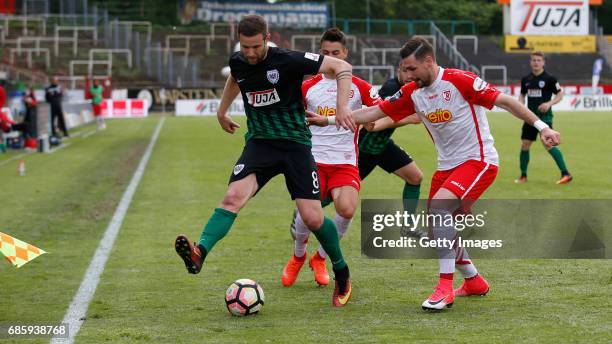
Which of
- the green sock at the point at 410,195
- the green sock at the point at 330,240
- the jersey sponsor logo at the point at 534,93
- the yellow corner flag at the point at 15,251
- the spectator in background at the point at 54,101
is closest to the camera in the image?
the yellow corner flag at the point at 15,251

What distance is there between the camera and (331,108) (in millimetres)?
8695

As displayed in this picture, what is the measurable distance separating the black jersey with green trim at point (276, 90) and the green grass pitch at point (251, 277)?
1.24 meters

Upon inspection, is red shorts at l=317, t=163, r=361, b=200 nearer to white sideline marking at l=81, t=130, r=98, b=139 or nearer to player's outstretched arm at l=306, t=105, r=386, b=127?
player's outstretched arm at l=306, t=105, r=386, b=127

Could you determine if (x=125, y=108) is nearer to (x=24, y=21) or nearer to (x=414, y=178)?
(x=24, y=21)

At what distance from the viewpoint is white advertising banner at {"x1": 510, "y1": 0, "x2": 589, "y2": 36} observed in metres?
56.4

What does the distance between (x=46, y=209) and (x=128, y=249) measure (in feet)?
13.6

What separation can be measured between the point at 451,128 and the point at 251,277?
2.24 metres

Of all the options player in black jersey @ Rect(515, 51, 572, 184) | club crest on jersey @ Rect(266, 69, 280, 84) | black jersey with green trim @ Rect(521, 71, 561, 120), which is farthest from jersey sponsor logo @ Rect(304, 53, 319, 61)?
black jersey with green trim @ Rect(521, 71, 561, 120)

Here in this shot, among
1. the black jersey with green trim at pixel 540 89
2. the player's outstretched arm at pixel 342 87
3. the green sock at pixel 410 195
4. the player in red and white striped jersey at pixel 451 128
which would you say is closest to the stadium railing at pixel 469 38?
the black jersey with green trim at pixel 540 89

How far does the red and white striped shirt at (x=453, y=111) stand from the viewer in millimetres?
7301

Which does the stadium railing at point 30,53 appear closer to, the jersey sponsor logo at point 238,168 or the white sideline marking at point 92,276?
the white sideline marking at point 92,276

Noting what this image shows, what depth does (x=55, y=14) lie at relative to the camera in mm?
60812

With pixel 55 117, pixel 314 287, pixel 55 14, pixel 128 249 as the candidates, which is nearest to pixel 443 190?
pixel 314 287

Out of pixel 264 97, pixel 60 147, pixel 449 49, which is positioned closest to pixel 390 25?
pixel 449 49
